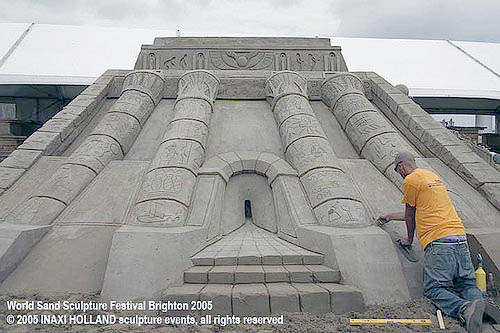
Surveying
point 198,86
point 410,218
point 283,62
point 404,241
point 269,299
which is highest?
point 283,62

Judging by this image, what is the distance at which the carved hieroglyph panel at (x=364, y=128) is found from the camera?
5.42 m

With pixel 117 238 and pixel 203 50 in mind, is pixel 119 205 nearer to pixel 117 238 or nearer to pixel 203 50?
pixel 117 238

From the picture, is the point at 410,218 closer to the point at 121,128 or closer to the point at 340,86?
the point at 340,86

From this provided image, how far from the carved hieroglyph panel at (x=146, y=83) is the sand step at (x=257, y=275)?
3859 millimetres

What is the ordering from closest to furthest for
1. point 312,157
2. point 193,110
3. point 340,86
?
1. point 312,157
2. point 193,110
3. point 340,86

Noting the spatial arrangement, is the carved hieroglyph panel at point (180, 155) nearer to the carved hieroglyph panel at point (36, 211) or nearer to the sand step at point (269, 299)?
the carved hieroglyph panel at point (36, 211)

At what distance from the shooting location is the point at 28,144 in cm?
535

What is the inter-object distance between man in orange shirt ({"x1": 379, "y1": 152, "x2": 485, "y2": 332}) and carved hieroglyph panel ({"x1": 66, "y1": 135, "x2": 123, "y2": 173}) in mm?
3765

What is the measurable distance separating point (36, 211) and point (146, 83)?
3.04m

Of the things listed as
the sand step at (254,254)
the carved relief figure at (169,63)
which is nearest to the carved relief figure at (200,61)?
the carved relief figure at (169,63)

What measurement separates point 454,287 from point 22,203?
4.46 meters

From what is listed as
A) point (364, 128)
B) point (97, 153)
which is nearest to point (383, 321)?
point (364, 128)

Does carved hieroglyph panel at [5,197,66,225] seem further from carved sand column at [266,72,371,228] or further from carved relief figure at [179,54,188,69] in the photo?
carved relief figure at [179,54,188,69]

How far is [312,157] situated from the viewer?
4.78m
